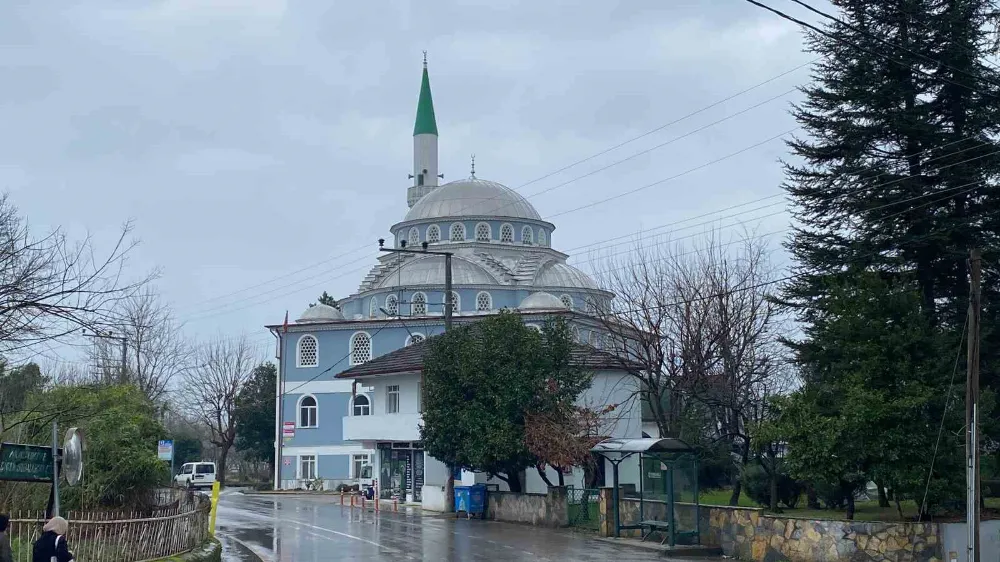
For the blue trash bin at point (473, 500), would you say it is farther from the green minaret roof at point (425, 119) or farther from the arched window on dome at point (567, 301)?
the green minaret roof at point (425, 119)

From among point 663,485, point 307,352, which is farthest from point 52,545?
point 307,352

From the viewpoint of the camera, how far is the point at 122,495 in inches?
853

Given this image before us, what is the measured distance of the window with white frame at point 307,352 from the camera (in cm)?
6650

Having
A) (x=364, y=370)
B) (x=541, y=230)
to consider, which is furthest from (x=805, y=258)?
(x=541, y=230)

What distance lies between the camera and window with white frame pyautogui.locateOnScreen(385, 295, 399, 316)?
2724 inches

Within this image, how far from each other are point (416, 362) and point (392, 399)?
10.1 feet

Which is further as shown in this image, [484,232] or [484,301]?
[484,232]

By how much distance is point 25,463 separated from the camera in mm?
13516

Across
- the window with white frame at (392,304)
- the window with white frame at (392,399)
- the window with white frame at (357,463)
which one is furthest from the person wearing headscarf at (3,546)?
the window with white frame at (392,304)

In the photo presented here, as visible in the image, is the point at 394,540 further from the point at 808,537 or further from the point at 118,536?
the point at 118,536

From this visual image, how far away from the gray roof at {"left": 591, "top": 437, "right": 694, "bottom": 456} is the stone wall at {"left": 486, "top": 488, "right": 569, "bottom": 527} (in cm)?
375

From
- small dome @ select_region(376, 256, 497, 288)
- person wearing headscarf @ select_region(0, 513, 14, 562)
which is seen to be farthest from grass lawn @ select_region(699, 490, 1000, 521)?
small dome @ select_region(376, 256, 497, 288)

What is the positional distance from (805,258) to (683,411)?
11.0 m

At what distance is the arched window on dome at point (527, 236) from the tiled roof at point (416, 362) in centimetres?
3187
